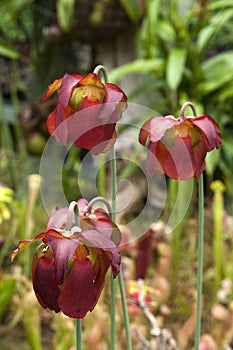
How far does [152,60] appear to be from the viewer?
7.83 ft

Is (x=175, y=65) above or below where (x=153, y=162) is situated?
above

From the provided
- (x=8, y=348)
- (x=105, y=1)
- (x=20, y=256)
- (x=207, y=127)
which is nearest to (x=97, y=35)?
(x=105, y=1)

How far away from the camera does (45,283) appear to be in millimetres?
542

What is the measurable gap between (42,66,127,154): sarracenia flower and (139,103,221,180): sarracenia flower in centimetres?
5

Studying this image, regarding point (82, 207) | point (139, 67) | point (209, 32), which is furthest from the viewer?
point (209, 32)

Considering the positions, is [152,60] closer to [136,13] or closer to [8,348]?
[136,13]

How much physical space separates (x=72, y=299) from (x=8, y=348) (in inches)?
47.4

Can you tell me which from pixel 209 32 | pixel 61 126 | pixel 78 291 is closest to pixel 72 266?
pixel 78 291

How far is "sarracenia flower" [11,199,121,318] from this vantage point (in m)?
0.53

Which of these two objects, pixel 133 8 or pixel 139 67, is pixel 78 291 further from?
pixel 133 8

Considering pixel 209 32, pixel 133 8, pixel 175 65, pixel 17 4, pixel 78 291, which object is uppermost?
pixel 17 4

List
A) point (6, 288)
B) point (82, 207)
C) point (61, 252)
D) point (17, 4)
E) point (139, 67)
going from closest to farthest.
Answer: point (61, 252)
point (82, 207)
point (6, 288)
point (139, 67)
point (17, 4)

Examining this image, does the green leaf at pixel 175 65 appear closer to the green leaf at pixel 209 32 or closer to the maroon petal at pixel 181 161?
the green leaf at pixel 209 32

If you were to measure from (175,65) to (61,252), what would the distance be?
1.88 meters
